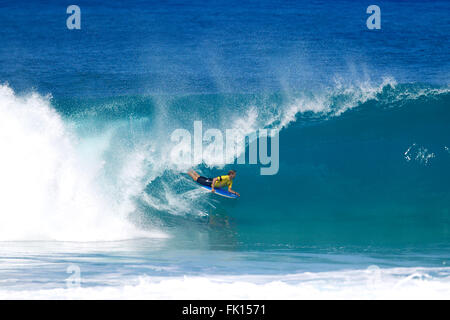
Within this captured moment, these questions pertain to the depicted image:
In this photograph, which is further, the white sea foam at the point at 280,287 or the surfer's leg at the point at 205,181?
the surfer's leg at the point at 205,181

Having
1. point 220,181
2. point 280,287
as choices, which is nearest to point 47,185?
point 220,181

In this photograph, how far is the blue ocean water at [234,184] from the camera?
8250 mm

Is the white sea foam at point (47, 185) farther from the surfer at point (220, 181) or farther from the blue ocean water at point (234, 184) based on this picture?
the surfer at point (220, 181)

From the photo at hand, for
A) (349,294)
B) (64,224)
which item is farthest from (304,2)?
(349,294)

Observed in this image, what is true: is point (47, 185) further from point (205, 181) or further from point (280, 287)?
point (280, 287)

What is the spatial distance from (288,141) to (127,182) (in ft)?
15.1

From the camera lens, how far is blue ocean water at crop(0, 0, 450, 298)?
8.25 metres

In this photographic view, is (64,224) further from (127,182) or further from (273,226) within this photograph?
(273,226)

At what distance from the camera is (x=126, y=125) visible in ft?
54.5

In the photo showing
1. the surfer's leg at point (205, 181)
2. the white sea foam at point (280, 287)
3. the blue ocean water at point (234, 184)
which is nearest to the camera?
the white sea foam at point (280, 287)

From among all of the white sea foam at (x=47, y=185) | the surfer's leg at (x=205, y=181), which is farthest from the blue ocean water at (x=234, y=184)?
the surfer's leg at (x=205, y=181)

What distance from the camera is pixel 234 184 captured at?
14383 millimetres

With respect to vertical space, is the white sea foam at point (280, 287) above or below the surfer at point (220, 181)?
below

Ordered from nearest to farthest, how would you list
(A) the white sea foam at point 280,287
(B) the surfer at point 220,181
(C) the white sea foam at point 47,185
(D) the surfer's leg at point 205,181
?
(A) the white sea foam at point 280,287, (C) the white sea foam at point 47,185, (B) the surfer at point 220,181, (D) the surfer's leg at point 205,181
